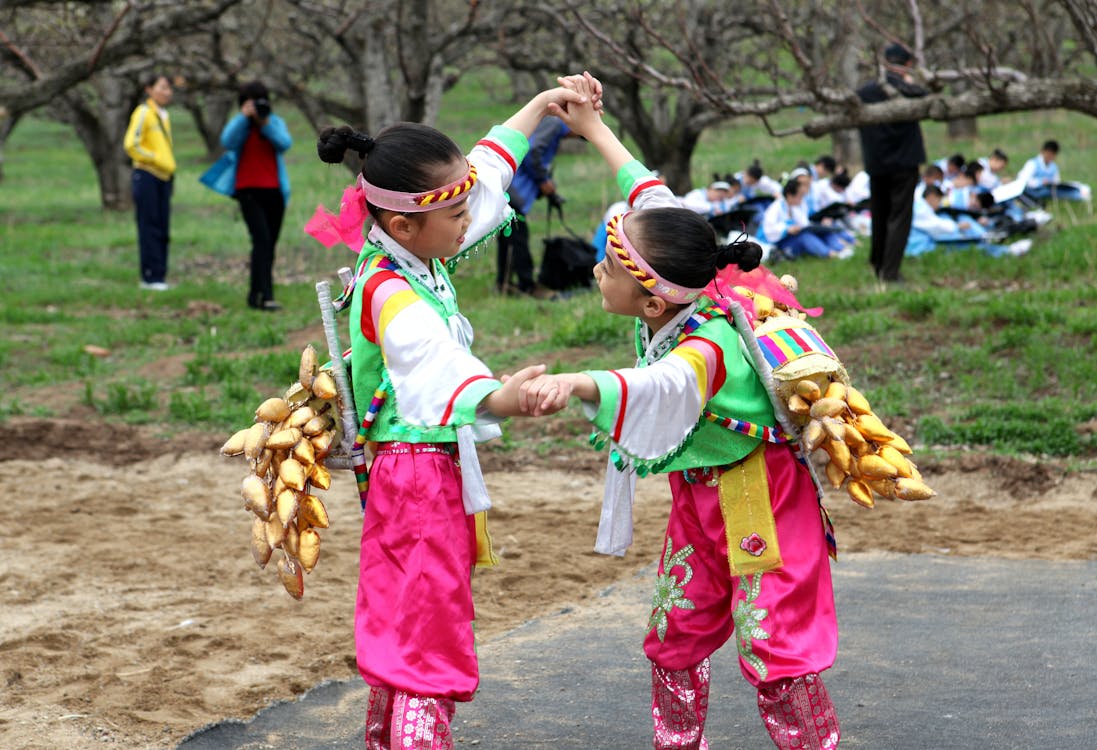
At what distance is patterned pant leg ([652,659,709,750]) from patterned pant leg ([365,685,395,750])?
669 millimetres

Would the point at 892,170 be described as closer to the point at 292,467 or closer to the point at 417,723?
the point at 292,467

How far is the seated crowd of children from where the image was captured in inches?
467

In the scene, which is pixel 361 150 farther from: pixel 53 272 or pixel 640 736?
pixel 53 272

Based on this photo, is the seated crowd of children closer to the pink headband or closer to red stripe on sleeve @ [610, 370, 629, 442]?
the pink headband

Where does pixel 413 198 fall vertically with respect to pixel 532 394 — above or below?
above

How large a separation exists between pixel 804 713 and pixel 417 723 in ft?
2.94

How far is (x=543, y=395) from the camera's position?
102 inches

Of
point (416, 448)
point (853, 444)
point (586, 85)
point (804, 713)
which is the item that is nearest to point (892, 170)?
point (586, 85)

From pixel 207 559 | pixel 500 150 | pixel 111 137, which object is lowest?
pixel 207 559

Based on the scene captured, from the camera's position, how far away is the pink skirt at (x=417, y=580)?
2.97 m

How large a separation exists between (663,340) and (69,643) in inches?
104

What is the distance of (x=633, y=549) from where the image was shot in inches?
227

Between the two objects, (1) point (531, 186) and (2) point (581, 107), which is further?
(1) point (531, 186)

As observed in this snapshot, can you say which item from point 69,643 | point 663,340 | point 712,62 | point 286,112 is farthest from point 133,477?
point 286,112
